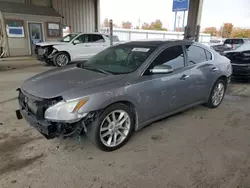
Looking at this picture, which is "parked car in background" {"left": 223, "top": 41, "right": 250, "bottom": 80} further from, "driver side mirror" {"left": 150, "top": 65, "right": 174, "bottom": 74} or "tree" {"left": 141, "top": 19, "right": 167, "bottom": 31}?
"tree" {"left": 141, "top": 19, "right": 167, "bottom": 31}

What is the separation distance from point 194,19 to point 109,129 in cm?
1124

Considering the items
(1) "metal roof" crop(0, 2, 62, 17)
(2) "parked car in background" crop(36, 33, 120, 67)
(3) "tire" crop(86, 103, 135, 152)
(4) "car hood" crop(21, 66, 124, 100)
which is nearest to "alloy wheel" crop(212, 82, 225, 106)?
(3) "tire" crop(86, 103, 135, 152)

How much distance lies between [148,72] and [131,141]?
108 cm

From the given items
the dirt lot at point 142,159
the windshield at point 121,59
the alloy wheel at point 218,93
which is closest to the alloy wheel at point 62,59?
the dirt lot at point 142,159

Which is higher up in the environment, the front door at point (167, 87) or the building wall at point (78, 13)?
the building wall at point (78, 13)

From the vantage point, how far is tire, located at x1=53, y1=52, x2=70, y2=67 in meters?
9.72

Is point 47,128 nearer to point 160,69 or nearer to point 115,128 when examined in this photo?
point 115,128

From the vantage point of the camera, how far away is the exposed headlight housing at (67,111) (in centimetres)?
239

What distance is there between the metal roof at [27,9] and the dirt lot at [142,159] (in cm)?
1160

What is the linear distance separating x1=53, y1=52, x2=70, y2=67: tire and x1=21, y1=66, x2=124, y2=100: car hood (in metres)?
6.92

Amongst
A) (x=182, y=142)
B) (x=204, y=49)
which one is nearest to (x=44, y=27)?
(x=204, y=49)

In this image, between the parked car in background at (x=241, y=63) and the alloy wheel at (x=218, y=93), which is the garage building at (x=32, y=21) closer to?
the parked car in background at (x=241, y=63)

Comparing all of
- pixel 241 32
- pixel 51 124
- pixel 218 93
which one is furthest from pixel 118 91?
pixel 241 32

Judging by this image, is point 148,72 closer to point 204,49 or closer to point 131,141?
point 131,141
